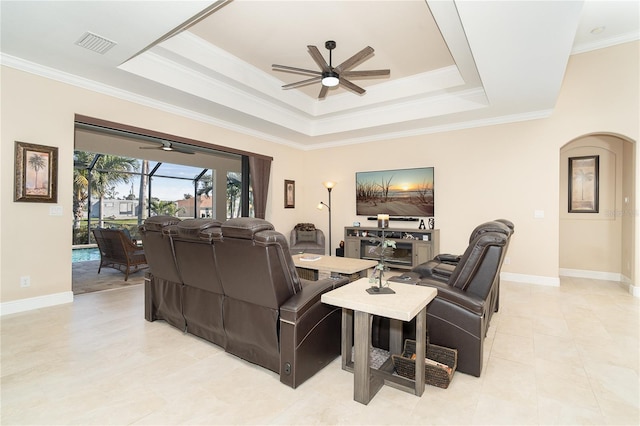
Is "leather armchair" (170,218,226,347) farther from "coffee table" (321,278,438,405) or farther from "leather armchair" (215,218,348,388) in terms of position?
"coffee table" (321,278,438,405)

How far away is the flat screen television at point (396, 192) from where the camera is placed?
6.00 metres

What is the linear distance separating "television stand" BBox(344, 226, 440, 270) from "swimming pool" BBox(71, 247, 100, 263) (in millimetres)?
6664

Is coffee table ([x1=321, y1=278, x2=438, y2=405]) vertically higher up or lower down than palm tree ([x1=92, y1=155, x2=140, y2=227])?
lower down

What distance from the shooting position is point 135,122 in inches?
179

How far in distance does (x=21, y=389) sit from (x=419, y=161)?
610 centimetres

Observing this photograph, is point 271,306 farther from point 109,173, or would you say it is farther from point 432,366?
point 109,173

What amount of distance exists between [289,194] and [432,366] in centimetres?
557

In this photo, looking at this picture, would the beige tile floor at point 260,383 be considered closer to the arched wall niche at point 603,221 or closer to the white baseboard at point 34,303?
the white baseboard at point 34,303

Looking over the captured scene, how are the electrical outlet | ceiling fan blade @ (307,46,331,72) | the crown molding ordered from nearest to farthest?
ceiling fan blade @ (307,46,331,72)
the electrical outlet
the crown molding

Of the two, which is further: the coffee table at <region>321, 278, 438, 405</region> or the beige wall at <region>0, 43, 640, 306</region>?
the beige wall at <region>0, 43, 640, 306</region>

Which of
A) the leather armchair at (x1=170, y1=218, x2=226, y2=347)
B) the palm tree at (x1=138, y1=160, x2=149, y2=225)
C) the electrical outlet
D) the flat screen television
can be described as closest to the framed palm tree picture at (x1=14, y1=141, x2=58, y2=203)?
the electrical outlet

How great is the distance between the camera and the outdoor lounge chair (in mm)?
5332

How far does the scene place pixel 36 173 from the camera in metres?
3.68

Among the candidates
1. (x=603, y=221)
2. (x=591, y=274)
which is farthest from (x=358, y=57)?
(x=591, y=274)
